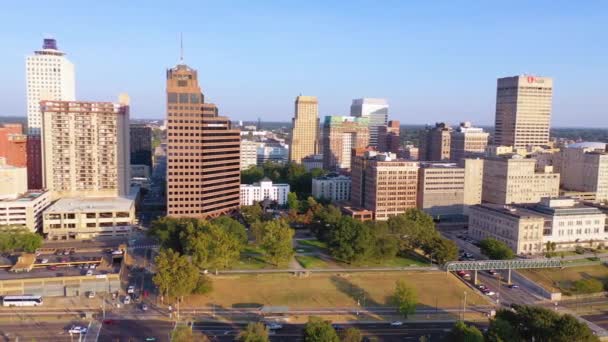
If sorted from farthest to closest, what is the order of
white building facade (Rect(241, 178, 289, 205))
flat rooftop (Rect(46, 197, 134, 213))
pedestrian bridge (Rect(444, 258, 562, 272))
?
white building facade (Rect(241, 178, 289, 205)), flat rooftop (Rect(46, 197, 134, 213)), pedestrian bridge (Rect(444, 258, 562, 272))

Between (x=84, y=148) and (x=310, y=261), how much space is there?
70347 mm

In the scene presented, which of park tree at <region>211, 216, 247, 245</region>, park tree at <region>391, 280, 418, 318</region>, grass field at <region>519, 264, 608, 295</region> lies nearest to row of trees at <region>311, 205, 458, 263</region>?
grass field at <region>519, 264, 608, 295</region>

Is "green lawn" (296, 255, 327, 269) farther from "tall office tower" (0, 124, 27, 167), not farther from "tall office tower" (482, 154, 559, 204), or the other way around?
"tall office tower" (0, 124, 27, 167)

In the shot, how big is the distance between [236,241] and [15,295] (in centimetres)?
3538

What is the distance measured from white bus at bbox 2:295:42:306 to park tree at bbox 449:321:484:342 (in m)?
58.6

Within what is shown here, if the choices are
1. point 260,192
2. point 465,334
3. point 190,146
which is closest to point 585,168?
point 260,192

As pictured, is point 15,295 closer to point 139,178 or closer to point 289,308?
point 289,308

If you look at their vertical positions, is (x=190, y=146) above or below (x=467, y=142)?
below

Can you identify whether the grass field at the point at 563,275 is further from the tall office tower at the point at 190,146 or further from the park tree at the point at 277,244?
the tall office tower at the point at 190,146

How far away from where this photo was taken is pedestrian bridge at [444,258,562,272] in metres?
87.8

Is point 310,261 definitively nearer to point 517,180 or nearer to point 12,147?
point 517,180

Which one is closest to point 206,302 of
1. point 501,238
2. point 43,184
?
point 501,238

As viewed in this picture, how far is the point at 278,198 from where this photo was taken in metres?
155

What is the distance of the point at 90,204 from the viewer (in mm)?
119750
